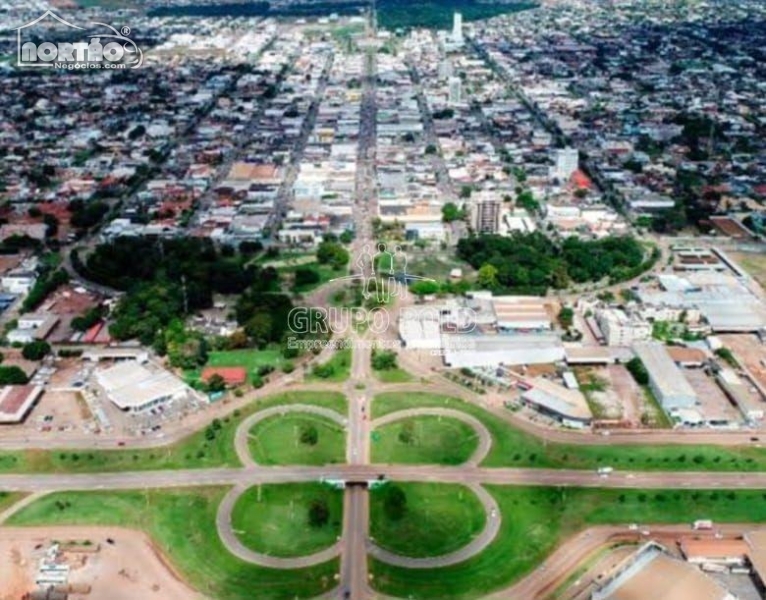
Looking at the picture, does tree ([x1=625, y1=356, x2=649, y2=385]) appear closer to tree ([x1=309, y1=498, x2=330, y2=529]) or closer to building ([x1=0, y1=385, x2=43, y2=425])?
tree ([x1=309, y1=498, x2=330, y2=529])

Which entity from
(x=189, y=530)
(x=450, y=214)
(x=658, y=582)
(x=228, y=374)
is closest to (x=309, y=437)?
(x=189, y=530)

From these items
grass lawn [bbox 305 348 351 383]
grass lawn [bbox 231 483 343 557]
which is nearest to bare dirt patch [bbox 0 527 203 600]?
grass lawn [bbox 231 483 343 557]

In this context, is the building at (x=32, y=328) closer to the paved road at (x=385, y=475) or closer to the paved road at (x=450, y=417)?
the paved road at (x=385, y=475)

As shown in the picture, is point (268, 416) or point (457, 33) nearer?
point (268, 416)

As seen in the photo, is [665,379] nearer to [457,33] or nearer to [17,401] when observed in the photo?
[17,401]

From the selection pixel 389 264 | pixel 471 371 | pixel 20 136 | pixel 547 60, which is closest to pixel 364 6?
pixel 547 60

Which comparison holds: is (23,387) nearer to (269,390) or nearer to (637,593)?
(269,390)

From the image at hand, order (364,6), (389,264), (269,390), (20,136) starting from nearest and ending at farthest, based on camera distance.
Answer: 1. (269,390)
2. (389,264)
3. (20,136)
4. (364,6)
